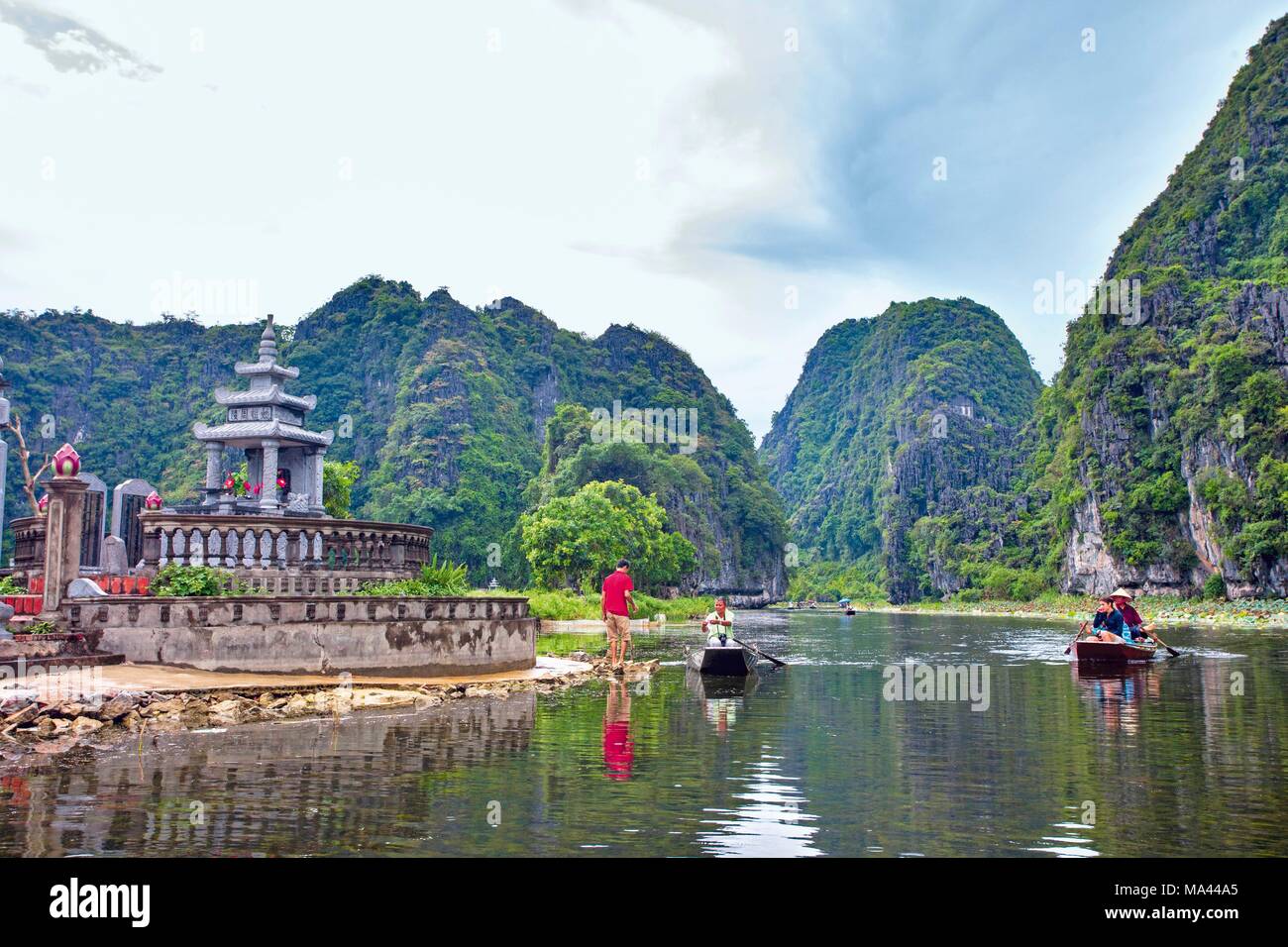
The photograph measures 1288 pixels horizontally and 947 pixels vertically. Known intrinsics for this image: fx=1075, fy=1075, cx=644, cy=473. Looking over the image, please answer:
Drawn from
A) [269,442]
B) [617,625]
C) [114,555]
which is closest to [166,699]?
[617,625]

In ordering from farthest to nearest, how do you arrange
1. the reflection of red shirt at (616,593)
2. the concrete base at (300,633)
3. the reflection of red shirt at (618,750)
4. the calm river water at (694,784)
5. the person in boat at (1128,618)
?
1. the person in boat at (1128,618)
2. the reflection of red shirt at (616,593)
3. the concrete base at (300,633)
4. the reflection of red shirt at (618,750)
5. the calm river water at (694,784)

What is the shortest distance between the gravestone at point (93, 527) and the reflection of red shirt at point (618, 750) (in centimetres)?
1829

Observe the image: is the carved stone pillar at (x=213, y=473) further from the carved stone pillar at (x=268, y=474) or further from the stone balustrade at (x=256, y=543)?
the stone balustrade at (x=256, y=543)

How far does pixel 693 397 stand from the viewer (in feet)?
494

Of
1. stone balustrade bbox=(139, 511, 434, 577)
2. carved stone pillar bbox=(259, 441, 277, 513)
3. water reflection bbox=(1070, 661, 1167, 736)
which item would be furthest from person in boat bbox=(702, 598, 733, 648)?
carved stone pillar bbox=(259, 441, 277, 513)

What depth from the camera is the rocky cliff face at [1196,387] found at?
241ft

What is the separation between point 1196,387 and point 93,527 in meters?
78.7

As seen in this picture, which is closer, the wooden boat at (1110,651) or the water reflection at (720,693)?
the water reflection at (720,693)

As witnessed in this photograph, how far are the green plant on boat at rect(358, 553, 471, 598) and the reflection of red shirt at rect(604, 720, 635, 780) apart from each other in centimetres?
588

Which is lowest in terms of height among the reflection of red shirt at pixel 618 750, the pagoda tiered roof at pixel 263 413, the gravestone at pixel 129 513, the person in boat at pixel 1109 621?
the reflection of red shirt at pixel 618 750

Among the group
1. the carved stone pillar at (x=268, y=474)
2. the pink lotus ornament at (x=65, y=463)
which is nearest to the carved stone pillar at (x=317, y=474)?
the carved stone pillar at (x=268, y=474)

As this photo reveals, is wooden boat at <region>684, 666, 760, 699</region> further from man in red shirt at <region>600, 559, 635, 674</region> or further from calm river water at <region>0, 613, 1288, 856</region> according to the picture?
calm river water at <region>0, 613, 1288, 856</region>

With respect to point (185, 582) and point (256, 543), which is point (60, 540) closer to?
point (185, 582)
